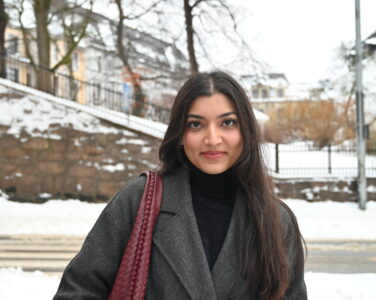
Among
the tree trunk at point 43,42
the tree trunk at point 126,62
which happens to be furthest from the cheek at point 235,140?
the tree trunk at point 126,62

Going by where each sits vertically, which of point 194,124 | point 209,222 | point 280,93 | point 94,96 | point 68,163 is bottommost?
point 68,163

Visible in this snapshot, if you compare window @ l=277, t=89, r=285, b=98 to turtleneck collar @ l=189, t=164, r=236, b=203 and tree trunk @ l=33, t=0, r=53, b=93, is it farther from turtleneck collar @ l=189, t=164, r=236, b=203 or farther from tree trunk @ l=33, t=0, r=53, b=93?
turtleneck collar @ l=189, t=164, r=236, b=203

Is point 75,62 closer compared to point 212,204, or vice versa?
point 212,204

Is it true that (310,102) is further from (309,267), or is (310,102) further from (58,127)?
(309,267)

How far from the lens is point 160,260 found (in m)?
1.77

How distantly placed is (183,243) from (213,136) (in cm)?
46

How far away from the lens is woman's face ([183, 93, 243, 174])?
1899 millimetres

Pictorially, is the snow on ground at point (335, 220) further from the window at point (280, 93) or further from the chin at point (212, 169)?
the window at point (280, 93)

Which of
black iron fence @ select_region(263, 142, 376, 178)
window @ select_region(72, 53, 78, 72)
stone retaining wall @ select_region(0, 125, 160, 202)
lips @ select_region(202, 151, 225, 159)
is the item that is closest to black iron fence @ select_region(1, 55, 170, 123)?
stone retaining wall @ select_region(0, 125, 160, 202)

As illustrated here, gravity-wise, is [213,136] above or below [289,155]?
above

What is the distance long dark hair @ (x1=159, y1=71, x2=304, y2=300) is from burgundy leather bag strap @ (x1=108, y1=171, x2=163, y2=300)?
33 centimetres

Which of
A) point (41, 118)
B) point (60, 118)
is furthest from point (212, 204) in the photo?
point (41, 118)

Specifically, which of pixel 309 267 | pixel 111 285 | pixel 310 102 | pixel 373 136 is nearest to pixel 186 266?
pixel 111 285

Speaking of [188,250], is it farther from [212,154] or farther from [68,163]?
[68,163]
